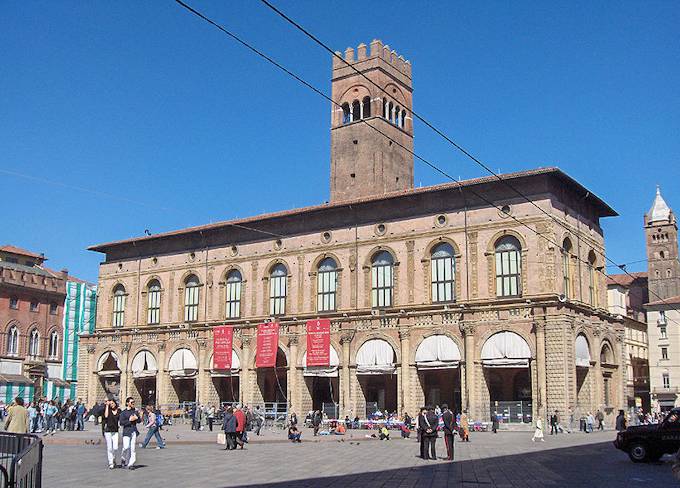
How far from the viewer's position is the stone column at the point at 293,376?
A: 45469 mm

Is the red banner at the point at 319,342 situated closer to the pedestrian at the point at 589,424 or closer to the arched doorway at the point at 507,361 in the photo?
the arched doorway at the point at 507,361

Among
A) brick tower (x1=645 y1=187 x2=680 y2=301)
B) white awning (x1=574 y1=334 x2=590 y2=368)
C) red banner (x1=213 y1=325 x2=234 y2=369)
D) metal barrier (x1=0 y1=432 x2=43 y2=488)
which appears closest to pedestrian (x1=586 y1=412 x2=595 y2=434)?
white awning (x1=574 y1=334 x2=590 y2=368)

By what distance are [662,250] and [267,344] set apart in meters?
65.2

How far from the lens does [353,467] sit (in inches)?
762

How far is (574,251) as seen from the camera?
41.6 meters

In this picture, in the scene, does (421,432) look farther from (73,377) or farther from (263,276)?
(73,377)

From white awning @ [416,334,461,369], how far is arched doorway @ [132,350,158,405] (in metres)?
19.5

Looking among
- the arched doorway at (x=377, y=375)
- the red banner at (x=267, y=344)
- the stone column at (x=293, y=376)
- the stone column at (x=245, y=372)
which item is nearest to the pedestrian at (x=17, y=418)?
the arched doorway at (x=377, y=375)

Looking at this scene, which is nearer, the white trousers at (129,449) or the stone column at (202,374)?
the white trousers at (129,449)

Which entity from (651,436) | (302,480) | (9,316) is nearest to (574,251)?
(651,436)

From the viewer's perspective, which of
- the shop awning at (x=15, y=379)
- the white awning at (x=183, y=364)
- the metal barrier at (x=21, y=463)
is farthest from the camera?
the shop awning at (x=15, y=379)

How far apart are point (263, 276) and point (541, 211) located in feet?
57.5

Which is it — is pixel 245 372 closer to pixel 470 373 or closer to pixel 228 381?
pixel 228 381

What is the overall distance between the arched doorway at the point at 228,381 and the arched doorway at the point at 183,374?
145 centimetres
